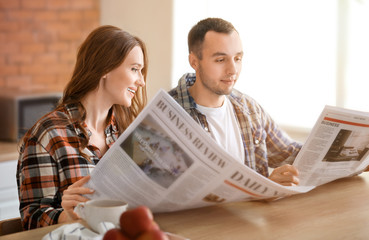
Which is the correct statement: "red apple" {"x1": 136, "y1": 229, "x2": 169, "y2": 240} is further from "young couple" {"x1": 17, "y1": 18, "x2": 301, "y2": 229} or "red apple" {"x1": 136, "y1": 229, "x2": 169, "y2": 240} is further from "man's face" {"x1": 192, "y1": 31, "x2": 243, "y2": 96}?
"man's face" {"x1": 192, "y1": 31, "x2": 243, "y2": 96}

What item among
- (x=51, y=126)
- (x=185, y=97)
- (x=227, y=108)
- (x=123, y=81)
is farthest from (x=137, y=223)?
(x=227, y=108)

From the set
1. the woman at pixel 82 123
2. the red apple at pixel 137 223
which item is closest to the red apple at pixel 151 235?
the red apple at pixel 137 223

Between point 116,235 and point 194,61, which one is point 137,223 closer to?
point 116,235

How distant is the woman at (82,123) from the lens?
141 cm

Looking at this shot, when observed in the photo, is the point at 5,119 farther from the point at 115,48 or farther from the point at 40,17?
the point at 115,48

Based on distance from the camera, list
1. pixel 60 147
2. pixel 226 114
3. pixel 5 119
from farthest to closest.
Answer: pixel 5 119, pixel 226 114, pixel 60 147

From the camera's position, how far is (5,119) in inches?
115

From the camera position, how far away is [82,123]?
1569 millimetres

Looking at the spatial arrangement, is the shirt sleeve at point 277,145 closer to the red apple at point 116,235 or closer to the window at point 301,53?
the window at point 301,53

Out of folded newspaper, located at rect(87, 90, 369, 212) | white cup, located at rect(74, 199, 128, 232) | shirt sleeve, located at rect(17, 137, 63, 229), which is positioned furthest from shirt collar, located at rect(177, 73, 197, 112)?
white cup, located at rect(74, 199, 128, 232)

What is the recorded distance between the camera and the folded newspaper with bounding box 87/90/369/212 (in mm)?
1034

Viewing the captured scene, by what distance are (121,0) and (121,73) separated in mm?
2180

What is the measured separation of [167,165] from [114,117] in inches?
29.0

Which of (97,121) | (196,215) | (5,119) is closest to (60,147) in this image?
(97,121)
